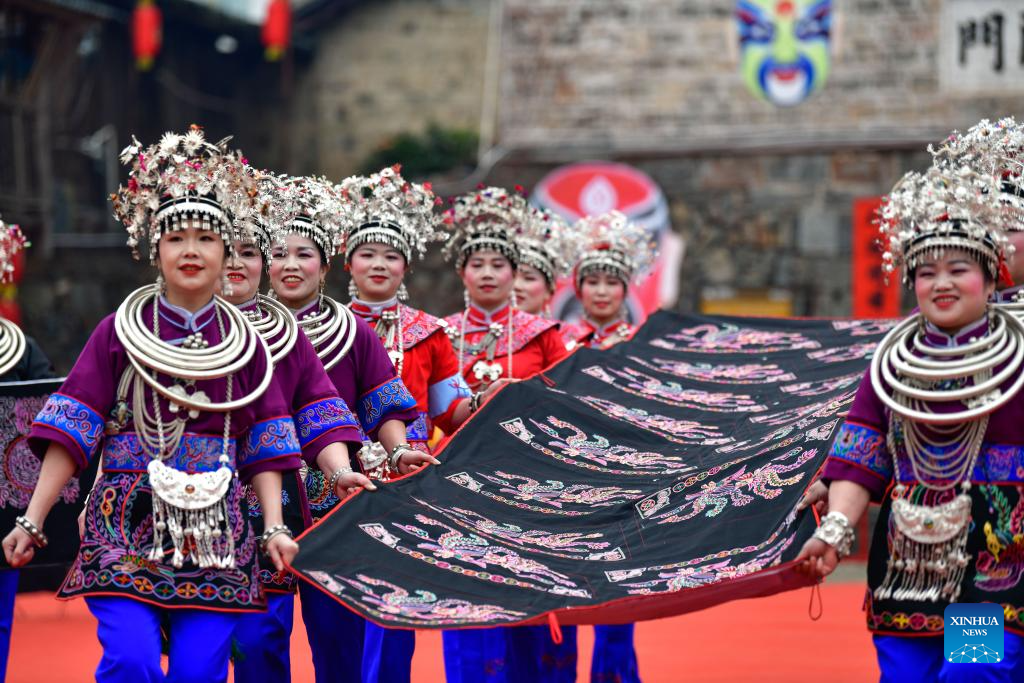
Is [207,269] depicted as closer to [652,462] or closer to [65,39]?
[652,462]

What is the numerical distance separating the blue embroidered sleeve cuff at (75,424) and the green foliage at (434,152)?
47.0 feet

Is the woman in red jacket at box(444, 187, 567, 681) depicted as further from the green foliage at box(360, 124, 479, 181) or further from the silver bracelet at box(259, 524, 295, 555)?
the green foliage at box(360, 124, 479, 181)

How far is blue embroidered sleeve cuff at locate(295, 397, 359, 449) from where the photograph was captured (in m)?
4.66

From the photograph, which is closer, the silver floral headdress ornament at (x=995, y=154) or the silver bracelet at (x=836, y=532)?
the silver bracelet at (x=836, y=532)

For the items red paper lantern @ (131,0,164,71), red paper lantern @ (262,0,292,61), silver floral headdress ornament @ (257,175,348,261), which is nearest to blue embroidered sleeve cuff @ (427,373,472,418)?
silver floral headdress ornament @ (257,175,348,261)

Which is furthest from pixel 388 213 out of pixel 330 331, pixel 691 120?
pixel 691 120

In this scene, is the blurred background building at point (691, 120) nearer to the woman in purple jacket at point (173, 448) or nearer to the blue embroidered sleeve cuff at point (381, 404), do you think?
the blue embroidered sleeve cuff at point (381, 404)

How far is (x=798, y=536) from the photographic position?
14.1 ft

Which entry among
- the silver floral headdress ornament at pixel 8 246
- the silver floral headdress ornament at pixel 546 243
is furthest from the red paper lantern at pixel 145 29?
the silver floral headdress ornament at pixel 8 246

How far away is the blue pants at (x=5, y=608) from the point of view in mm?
5336

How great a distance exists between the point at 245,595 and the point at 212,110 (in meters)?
16.4

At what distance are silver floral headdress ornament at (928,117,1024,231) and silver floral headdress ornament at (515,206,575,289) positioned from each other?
303cm

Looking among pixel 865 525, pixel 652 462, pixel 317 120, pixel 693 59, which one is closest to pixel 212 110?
pixel 317 120

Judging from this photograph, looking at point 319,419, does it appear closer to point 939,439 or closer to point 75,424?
point 75,424
